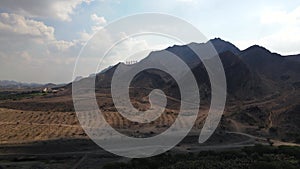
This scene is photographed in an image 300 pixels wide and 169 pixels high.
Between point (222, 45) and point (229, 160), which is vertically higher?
point (222, 45)

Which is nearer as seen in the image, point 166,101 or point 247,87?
point 166,101

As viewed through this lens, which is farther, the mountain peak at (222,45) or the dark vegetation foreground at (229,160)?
the mountain peak at (222,45)

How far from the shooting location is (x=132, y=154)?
109 ft

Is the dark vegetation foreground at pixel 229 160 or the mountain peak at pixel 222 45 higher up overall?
the mountain peak at pixel 222 45

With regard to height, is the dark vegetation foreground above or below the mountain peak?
below

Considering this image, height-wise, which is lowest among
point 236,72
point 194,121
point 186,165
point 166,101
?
point 186,165

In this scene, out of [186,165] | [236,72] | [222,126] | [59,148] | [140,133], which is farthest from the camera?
[236,72]

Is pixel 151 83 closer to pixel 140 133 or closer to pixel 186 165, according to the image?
pixel 140 133

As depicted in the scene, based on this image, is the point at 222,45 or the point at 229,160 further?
the point at 222,45

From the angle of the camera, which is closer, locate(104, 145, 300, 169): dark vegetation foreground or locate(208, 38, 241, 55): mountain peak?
locate(104, 145, 300, 169): dark vegetation foreground

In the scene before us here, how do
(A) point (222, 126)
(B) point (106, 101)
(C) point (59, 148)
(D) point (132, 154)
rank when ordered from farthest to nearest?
(B) point (106, 101) < (A) point (222, 126) < (C) point (59, 148) < (D) point (132, 154)

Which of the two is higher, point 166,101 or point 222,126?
point 166,101

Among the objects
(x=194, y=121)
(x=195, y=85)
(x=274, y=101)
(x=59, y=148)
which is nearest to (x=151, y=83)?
(x=195, y=85)

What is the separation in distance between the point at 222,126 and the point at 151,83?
5159 cm
